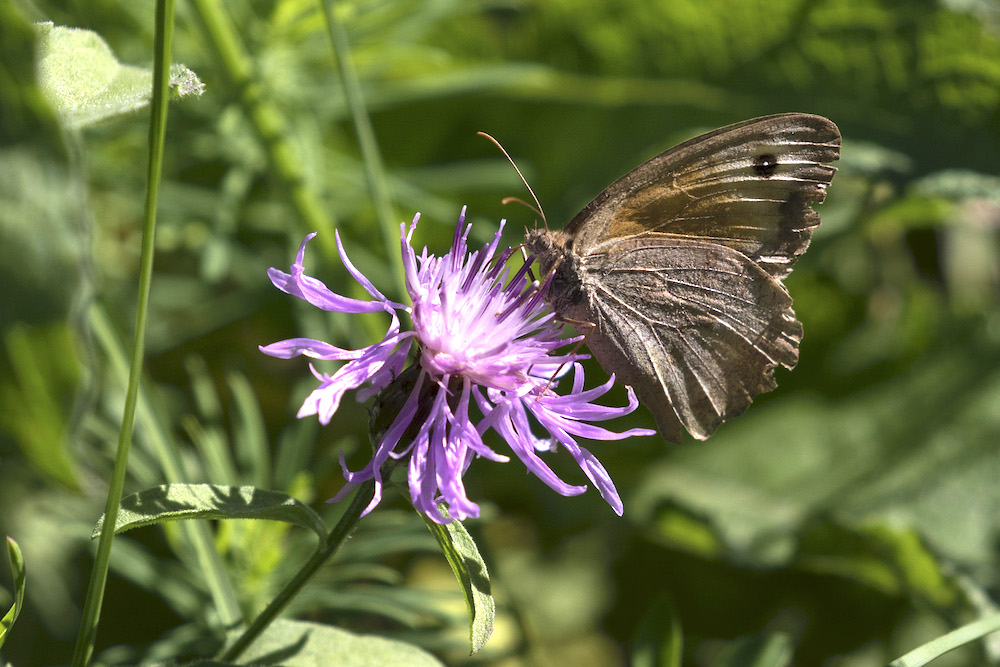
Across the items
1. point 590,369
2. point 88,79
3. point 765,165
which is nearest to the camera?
point 88,79

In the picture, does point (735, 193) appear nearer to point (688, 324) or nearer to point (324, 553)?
point (688, 324)

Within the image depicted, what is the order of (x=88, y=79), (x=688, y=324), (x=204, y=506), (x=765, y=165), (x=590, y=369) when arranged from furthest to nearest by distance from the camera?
(x=590, y=369), (x=688, y=324), (x=765, y=165), (x=88, y=79), (x=204, y=506)

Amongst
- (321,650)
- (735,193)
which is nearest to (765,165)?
(735,193)

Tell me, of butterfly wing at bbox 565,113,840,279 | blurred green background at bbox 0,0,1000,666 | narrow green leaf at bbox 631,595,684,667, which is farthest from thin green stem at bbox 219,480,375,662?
butterfly wing at bbox 565,113,840,279

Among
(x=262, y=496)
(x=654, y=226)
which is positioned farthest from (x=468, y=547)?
(x=654, y=226)

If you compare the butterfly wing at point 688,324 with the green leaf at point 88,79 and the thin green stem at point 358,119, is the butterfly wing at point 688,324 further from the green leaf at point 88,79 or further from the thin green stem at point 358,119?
the green leaf at point 88,79

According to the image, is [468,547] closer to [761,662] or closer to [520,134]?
[761,662]
